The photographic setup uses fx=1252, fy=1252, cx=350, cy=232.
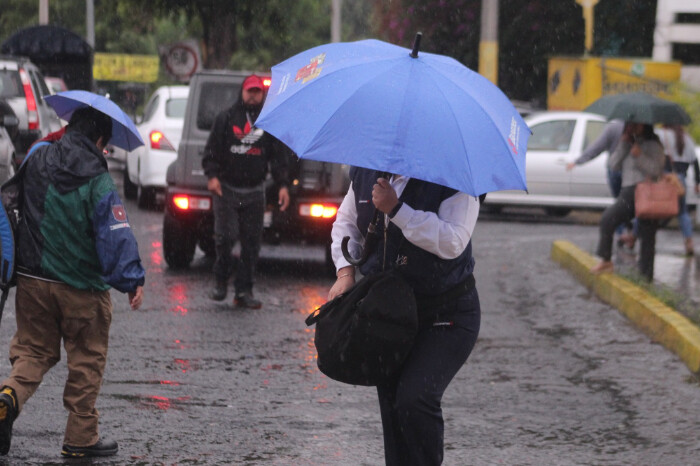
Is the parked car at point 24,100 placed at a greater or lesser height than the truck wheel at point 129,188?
greater

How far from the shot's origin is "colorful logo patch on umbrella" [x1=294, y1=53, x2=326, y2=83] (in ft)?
14.5

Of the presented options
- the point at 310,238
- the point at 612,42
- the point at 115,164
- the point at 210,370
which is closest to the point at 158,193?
the point at 310,238

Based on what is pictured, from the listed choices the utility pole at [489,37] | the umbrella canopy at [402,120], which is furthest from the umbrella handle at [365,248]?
the utility pole at [489,37]

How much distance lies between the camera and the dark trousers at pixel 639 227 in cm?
1079

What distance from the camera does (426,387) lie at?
4234mm

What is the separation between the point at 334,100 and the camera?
4.16 m

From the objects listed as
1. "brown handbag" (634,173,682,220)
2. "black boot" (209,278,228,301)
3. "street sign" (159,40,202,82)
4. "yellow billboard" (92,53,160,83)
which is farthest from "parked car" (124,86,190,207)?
"yellow billboard" (92,53,160,83)

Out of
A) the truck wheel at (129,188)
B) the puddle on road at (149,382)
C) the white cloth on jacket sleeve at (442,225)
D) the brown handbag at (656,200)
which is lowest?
the truck wheel at (129,188)

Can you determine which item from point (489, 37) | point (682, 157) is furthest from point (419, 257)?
point (489, 37)

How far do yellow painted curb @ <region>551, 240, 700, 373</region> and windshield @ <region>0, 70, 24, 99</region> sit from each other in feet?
26.0

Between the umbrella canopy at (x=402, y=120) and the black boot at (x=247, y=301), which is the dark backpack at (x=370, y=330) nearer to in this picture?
the umbrella canopy at (x=402, y=120)

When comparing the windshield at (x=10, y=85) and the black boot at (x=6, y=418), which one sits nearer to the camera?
the black boot at (x=6, y=418)

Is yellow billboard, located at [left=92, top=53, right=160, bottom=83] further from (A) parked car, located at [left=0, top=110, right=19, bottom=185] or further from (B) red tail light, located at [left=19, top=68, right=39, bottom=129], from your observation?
(A) parked car, located at [left=0, top=110, right=19, bottom=185]

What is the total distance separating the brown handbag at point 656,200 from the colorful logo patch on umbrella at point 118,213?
615cm
